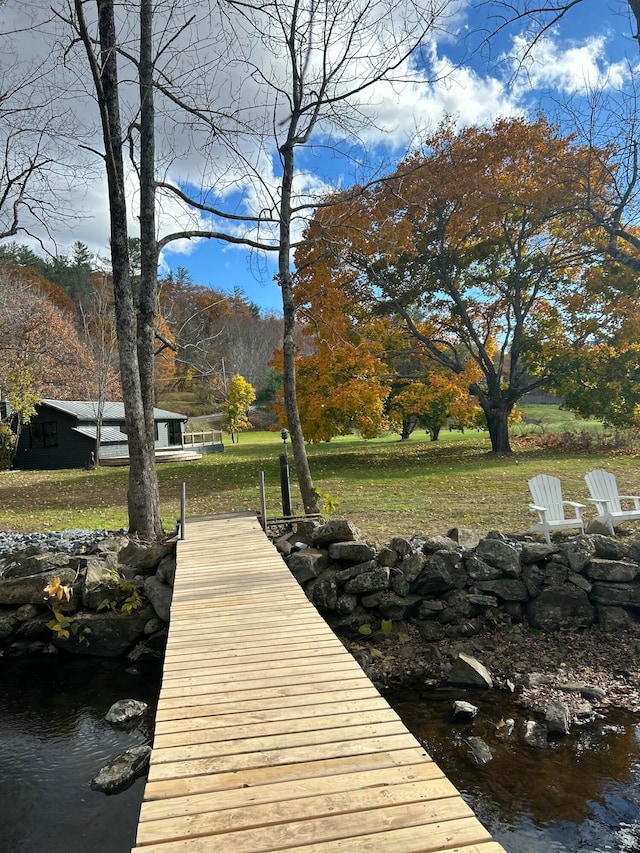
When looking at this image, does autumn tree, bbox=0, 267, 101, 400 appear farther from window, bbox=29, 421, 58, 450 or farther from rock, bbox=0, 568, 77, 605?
rock, bbox=0, 568, 77, 605

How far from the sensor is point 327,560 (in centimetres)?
682

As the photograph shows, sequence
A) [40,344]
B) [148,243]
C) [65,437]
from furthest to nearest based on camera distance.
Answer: [65,437]
[40,344]
[148,243]

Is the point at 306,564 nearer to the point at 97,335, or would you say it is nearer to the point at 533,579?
the point at 533,579

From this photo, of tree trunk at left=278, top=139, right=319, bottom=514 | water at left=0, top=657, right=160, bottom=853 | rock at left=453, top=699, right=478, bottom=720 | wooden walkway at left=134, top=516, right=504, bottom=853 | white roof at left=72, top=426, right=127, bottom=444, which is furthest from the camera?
white roof at left=72, top=426, right=127, bottom=444

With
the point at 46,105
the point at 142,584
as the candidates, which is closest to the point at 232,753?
the point at 142,584

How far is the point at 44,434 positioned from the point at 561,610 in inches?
1015

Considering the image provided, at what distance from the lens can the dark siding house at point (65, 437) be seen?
26.0m

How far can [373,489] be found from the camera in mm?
13820

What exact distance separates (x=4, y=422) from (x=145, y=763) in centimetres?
2474

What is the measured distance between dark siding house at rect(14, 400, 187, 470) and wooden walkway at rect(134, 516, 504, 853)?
23.3 m

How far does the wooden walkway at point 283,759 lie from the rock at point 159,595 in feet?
7.25

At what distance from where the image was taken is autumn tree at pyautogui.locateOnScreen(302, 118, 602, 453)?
18375 millimetres

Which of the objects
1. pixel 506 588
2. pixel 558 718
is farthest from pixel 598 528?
pixel 558 718

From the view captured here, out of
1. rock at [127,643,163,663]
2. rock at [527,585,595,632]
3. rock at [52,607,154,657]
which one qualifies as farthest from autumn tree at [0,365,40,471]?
rock at [527,585,595,632]
